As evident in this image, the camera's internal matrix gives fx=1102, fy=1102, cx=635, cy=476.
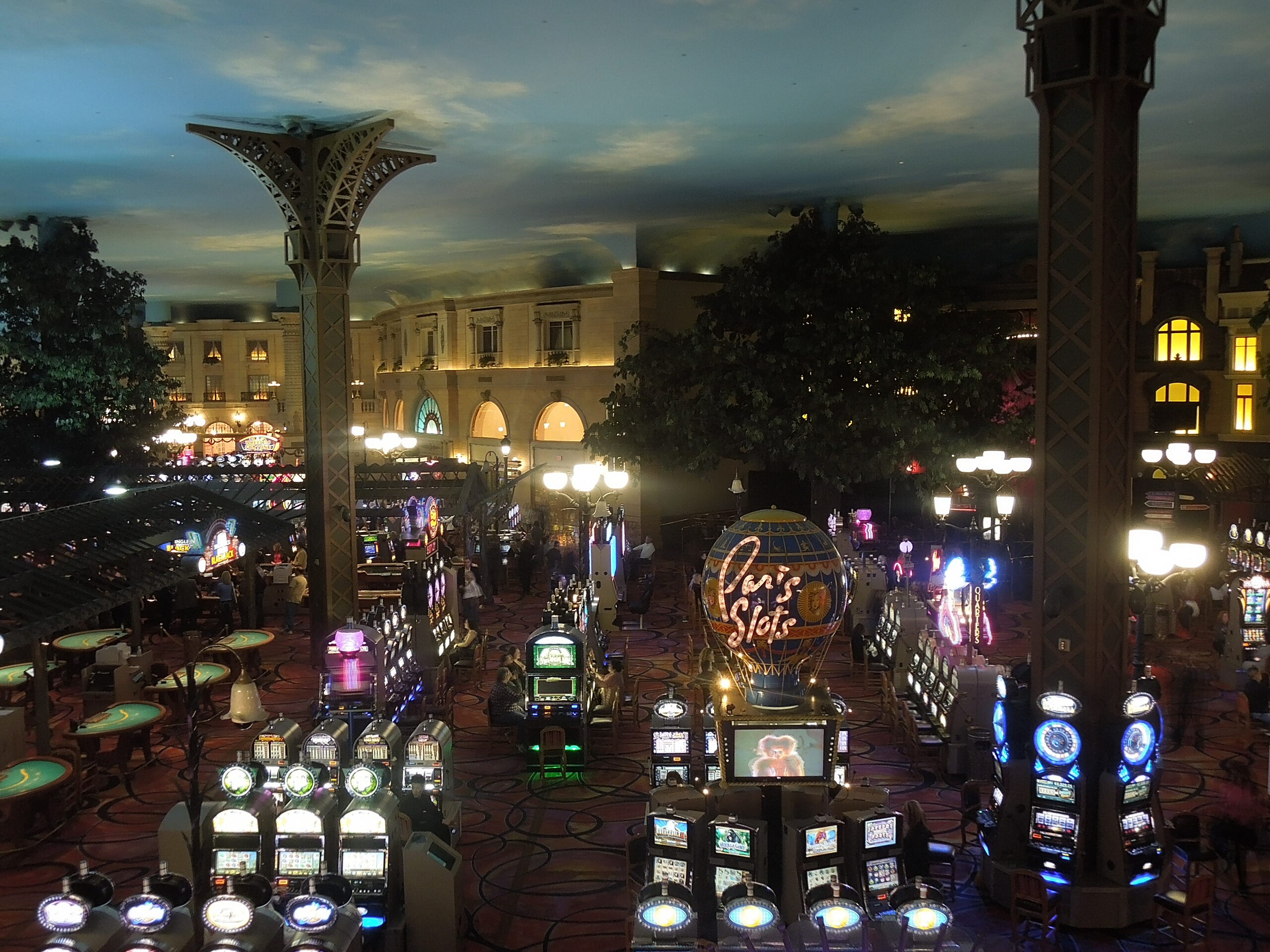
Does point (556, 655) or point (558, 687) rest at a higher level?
point (556, 655)

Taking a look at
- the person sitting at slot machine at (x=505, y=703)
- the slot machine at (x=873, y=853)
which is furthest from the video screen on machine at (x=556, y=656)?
the slot machine at (x=873, y=853)

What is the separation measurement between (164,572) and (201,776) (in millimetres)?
2877

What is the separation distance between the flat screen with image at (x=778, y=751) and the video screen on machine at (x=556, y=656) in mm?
4513

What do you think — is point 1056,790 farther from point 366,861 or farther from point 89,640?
point 89,640

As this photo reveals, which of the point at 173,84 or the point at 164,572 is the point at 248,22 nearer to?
the point at 173,84

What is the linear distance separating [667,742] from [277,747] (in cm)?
397

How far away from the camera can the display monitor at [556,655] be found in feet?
43.6

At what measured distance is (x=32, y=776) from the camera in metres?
11.4

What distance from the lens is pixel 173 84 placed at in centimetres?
1218

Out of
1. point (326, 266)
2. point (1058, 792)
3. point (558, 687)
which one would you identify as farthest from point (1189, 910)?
point (326, 266)

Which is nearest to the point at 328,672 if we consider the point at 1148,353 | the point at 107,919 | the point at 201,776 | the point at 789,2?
the point at 201,776

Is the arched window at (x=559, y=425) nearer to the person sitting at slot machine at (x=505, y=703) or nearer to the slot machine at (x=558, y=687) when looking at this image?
the person sitting at slot machine at (x=505, y=703)

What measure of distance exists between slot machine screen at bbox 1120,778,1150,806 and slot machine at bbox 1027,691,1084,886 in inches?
12.9

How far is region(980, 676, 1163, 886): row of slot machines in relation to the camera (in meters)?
9.03
